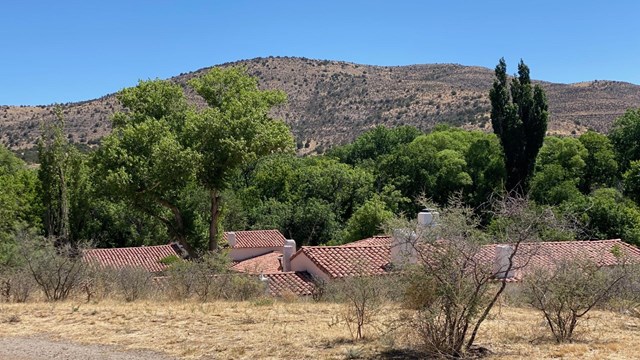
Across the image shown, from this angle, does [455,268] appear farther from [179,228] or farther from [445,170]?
[445,170]

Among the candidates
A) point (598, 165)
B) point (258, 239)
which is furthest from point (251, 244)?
point (598, 165)

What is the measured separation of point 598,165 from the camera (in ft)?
162

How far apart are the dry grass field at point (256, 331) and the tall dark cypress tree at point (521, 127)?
30741 millimetres

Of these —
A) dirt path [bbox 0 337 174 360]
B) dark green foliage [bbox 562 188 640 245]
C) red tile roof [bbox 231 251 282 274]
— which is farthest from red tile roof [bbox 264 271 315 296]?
dark green foliage [bbox 562 188 640 245]

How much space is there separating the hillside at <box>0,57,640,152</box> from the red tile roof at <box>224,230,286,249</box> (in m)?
45.5

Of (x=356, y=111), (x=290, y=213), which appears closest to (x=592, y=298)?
(x=290, y=213)

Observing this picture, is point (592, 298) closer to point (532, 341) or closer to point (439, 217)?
point (532, 341)

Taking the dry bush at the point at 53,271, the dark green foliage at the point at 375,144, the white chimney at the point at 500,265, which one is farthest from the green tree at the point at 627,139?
the dry bush at the point at 53,271

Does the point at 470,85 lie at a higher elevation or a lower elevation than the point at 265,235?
higher

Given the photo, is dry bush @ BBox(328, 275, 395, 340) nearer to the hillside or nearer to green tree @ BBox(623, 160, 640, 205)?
green tree @ BBox(623, 160, 640, 205)

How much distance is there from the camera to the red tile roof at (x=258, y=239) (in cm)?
4206

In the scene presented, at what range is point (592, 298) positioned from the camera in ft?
39.5

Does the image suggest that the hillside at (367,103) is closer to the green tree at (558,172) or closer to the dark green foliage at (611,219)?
the green tree at (558,172)

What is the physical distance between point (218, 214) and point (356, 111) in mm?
74625
